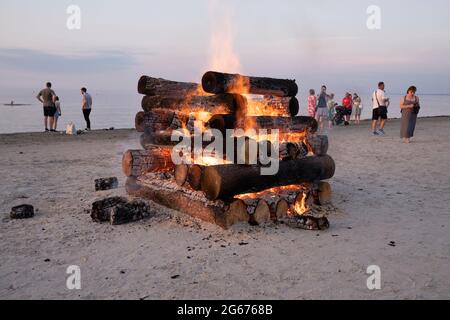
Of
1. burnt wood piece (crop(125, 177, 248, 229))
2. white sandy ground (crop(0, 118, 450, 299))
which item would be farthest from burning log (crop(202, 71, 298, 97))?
white sandy ground (crop(0, 118, 450, 299))

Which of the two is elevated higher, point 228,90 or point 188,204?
point 228,90

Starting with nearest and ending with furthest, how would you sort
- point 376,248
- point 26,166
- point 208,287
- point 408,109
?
1. point 208,287
2. point 376,248
3. point 26,166
4. point 408,109

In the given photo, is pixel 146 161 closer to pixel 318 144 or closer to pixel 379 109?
pixel 318 144

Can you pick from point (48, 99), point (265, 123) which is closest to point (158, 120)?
point (265, 123)

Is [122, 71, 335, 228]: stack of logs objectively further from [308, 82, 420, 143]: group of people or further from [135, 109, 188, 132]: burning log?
[308, 82, 420, 143]: group of people

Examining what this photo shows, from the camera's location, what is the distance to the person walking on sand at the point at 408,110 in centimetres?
1579

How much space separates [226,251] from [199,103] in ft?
9.06

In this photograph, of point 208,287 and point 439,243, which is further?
point 439,243

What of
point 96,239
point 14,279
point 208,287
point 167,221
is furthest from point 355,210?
point 14,279

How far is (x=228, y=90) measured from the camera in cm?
623

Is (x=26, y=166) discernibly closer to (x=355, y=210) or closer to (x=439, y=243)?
(x=355, y=210)

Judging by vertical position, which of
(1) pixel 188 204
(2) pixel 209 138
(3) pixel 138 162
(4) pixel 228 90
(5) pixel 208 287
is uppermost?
(4) pixel 228 90

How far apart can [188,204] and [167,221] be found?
1.47ft

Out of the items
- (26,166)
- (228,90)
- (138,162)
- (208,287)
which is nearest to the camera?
(208,287)
